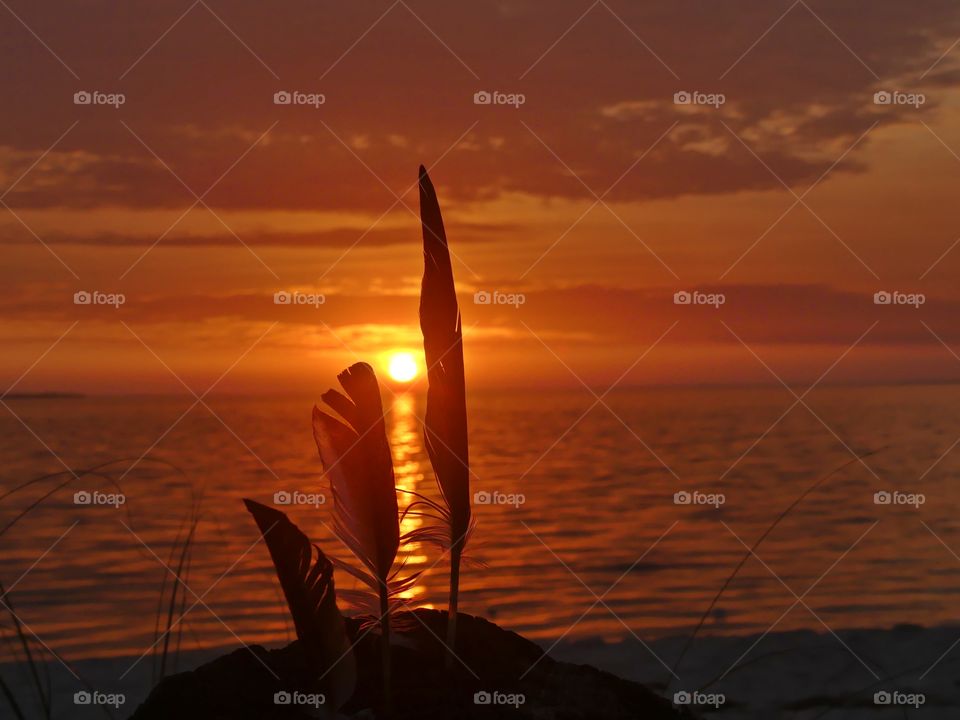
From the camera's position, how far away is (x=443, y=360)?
4117mm

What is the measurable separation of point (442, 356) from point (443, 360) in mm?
16

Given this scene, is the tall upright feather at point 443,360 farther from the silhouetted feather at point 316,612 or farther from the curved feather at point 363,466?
the silhouetted feather at point 316,612

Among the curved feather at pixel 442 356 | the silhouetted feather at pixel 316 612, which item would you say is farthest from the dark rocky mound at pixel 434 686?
the curved feather at pixel 442 356

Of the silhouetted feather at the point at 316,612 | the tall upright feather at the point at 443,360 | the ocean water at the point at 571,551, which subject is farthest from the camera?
the ocean water at the point at 571,551

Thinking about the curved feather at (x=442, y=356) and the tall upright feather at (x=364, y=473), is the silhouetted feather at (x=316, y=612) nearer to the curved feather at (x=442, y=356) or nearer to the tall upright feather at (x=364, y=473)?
the tall upright feather at (x=364, y=473)

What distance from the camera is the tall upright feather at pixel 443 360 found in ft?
13.4

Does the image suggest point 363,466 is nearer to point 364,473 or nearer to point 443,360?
point 364,473

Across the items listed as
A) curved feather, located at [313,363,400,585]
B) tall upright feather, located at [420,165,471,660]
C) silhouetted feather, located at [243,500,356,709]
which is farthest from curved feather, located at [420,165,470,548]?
silhouetted feather, located at [243,500,356,709]

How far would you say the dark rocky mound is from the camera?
13.3ft

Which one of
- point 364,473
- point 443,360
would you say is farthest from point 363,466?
point 443,360

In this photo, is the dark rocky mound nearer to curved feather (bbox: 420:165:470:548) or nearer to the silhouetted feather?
the silhouetted feather

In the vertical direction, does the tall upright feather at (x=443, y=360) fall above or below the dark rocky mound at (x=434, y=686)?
above

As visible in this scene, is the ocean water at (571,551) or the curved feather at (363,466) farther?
the ocean water at (571,551)

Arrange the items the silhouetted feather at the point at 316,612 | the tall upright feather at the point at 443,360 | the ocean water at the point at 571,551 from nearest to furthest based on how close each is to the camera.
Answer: the silhouetted feather at the point at 316,612
the tall upright feather at the point at 443,360
the ocean water at the point at 571,551
